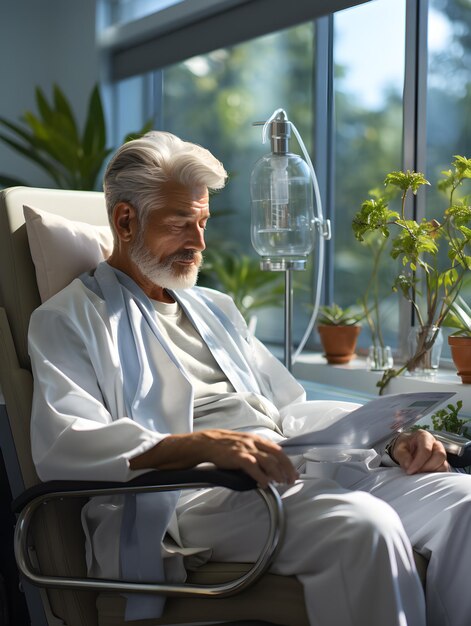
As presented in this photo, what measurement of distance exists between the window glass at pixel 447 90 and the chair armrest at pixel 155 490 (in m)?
1.60

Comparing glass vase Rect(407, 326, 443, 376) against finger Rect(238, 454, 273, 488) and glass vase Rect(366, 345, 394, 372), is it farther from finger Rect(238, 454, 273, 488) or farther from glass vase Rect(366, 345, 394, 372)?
finger Rect(238, 454, 273, 488)

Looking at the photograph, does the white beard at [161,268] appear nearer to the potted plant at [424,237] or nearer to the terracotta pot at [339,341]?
the potted plant at [424,237]

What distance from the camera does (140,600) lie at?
153cm

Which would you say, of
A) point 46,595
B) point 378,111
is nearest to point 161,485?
point 46,595

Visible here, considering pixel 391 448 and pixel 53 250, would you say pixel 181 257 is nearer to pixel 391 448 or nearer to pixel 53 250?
pixel 53 250

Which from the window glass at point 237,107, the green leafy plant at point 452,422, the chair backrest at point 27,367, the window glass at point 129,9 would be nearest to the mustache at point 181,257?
the chair backrest at point 27,367

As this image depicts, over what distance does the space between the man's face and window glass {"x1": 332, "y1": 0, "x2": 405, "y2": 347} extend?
4.67 feet

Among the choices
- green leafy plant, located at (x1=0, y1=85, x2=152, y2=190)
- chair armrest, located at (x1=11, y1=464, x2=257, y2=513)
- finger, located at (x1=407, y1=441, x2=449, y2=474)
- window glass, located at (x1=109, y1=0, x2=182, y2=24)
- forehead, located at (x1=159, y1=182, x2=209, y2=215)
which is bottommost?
finger, located at (x1=407, y1=441, x2=449, y2=474)

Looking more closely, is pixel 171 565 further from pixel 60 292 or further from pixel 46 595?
pixel 60 292

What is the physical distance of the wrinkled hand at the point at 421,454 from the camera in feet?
5.87

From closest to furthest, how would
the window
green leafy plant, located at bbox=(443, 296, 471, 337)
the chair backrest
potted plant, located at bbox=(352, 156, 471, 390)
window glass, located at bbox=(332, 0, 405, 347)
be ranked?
the chair backrest → potted plant, located at bbox=(352, 156, 471, 390) → green leafy plant, located at bbox=(443, 296, 471, 337) → the window → window glass, located at bbox=(332, 0, 405, 347)

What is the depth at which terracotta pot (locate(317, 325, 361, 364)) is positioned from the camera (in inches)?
117

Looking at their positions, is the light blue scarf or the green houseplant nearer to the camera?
the light blue scarf

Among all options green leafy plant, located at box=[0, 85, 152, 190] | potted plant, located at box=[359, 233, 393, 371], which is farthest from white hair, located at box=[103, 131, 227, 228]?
green leafy plant, located at box=[0, 85, 152, 190]
